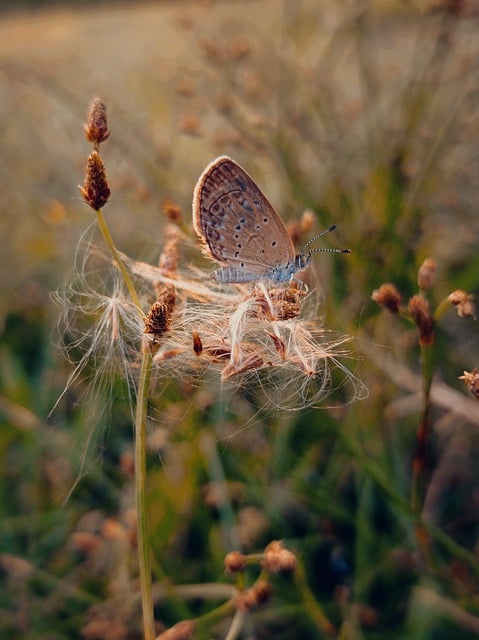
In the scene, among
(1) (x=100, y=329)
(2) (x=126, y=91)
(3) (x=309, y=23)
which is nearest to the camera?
(1) (x=100, y=329)

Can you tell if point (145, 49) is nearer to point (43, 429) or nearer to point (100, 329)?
point (43, 429)

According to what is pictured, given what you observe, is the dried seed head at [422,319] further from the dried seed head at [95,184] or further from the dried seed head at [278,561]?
the dried seed head at [95,184]

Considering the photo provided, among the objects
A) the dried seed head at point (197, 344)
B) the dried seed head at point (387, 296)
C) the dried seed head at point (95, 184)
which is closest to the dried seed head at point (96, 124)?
the dried seed head at point (95, 184)

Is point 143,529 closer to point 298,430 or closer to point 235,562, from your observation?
point 235,562

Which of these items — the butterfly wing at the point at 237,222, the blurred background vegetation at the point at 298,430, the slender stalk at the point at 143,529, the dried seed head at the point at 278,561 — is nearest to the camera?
the slender stalk at the point at 143,529

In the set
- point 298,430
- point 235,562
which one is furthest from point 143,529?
point 298,430

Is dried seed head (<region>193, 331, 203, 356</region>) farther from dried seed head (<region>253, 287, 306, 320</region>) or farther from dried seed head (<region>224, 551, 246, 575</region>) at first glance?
dried seed head (<region>224, 551, 246, 575</region>)

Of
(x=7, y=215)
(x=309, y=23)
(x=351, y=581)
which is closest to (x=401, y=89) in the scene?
(x=309, y=23)
